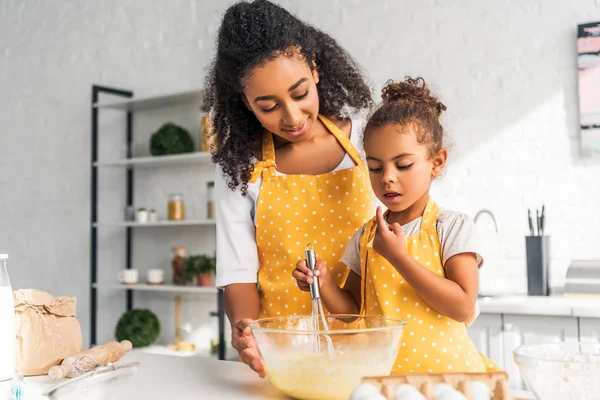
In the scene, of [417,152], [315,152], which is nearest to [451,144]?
[417,152]

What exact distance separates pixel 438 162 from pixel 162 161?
112 inches

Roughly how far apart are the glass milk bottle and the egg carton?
2.25 feet

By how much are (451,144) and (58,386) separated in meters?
0.88

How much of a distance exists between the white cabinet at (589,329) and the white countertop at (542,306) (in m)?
0.03

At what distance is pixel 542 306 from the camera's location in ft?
8.18

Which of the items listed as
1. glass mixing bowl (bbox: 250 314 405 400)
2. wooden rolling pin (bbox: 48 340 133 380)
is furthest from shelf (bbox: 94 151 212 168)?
glass mixing bowl (bbox: 250 314 405 400)

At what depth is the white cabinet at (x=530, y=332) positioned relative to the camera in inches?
97.3

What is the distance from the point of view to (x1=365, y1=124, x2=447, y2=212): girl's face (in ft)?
4.17

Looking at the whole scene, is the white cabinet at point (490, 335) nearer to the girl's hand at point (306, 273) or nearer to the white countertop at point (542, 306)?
the white countertop at point (542, 306)

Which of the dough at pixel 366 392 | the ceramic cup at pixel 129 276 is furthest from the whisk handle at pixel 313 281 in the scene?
the ceramic cup at pixel 129 276

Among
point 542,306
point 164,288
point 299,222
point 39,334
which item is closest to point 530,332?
point 542,306

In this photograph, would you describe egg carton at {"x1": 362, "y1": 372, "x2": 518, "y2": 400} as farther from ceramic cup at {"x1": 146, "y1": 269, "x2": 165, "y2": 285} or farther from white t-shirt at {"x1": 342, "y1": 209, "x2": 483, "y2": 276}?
ceramic cup at {"x1": 146, "y1": 269, "x2": 165, "y2": 285}

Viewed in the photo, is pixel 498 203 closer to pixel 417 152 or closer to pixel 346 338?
pixel 417 152

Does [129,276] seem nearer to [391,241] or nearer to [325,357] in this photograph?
[391,241]
